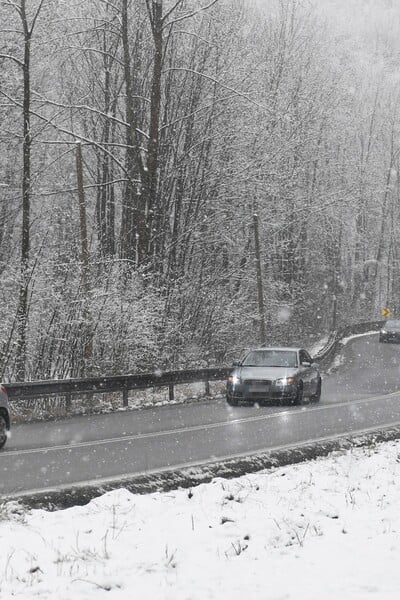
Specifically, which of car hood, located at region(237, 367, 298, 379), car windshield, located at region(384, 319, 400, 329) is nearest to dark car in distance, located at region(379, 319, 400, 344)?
car windshield, located at region(384, 319, 400, 329)

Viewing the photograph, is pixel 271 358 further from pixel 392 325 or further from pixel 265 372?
pixel 392 325

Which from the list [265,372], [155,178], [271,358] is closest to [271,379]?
[265,372]

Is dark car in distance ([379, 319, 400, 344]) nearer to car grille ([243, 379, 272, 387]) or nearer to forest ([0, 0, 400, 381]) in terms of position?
forest ([0, 0, 400, 381])

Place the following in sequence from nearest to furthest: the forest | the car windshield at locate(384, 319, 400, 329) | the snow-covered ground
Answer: the snow-covered ground → the forest → the car windshield at locate(384, 319, 400, 329)

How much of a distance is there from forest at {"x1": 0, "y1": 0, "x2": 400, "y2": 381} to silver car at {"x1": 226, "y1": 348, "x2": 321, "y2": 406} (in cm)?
330

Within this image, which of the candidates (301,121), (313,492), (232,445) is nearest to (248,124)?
(301,121)

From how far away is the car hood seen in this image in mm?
21920

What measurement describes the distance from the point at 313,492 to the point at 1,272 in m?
14.7

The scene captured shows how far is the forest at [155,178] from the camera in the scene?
77.5ft

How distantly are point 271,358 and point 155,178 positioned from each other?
8168 millimetres

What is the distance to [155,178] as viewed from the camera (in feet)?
93.8

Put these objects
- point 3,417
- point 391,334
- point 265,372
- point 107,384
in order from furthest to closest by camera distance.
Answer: point 391,334, point 265,372, point 107,384, point 3,417

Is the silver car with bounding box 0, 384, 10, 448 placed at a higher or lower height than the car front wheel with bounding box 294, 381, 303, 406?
higher

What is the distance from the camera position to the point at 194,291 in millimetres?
31109
